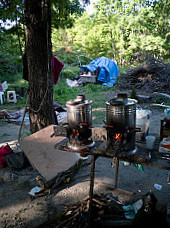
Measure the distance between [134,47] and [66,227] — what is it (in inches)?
769

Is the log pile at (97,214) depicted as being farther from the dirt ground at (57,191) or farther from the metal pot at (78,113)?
the metal pot at (78,113)

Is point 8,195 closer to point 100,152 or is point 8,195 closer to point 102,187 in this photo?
point 102,187

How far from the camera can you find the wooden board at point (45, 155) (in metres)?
3.25

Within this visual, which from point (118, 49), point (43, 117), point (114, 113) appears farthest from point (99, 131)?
point (118, 49)

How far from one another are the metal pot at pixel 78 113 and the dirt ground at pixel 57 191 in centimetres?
120

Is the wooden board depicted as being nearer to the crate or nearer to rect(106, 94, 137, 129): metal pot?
rect(106, 94, 137, 129): metal pot

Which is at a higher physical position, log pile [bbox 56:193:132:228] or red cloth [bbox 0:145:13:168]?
red cloth [bbox 0:145:13:168]

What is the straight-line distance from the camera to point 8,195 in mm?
2863

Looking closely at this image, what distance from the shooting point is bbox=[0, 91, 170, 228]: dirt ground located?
2.42 m

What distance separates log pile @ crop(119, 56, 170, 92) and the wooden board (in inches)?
315

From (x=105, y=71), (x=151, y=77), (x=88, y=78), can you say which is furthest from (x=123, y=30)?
(x=151, y=77)

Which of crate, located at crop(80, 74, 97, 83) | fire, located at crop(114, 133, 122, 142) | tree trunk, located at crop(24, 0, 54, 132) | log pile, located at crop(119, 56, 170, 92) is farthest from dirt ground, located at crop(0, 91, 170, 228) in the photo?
crate, located at crop(80, 74, 97, 83)

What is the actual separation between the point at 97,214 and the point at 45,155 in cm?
145

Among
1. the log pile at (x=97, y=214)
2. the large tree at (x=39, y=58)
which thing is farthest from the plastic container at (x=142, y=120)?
the large tree at (x=39, y=58)
